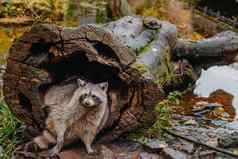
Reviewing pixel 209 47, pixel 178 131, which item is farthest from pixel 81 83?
pixel 209 47

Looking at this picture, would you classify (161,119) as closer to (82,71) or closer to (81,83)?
(82,71)

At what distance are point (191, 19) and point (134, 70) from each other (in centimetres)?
718

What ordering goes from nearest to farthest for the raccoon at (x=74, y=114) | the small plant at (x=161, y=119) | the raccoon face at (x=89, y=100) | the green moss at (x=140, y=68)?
the raccoon face at (x=89, y=100) < the raccoon at (x=74, y=114) < the green moss at (x=140, y=68) < the small plant at (x=161, y=119)

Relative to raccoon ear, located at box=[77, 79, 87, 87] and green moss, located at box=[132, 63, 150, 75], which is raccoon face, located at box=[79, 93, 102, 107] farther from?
green moss, located at box=[132, 63, 150, 75]

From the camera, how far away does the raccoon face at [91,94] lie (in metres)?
5.27

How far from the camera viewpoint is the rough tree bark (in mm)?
5375

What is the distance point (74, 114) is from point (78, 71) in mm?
648

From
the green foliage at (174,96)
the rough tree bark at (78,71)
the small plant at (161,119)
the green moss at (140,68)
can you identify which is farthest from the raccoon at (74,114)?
the green foliage at (174,96)

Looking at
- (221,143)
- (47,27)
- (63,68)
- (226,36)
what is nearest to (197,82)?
(226,36)

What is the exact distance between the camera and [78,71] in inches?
233

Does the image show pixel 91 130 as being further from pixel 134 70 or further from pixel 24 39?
pixel 24 39

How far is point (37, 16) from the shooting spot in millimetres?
9641

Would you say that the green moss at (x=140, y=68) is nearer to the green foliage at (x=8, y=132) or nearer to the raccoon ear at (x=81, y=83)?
the raccoon ear at (x=81, y=83)

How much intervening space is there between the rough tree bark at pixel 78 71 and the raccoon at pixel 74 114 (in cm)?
14
